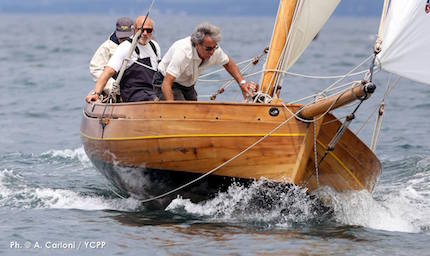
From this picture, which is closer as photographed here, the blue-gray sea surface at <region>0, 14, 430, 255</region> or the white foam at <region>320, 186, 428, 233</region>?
the blue-gray sea surface at <region>0, 14, 430, 255</region>

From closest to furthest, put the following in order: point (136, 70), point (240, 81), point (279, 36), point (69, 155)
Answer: point (279, 36) → point (240, 81) → point (136, 70) → point (69, 155)

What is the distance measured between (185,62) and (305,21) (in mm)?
1361

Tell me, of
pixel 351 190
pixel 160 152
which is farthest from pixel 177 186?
pixel 351 190

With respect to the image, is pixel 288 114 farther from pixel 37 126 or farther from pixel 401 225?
pixel 37 126

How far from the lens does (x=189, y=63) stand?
1060cm

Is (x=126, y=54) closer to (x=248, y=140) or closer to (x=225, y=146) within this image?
(x=225, y=146)

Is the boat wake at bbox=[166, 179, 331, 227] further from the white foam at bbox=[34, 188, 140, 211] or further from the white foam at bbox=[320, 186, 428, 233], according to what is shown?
the white foam at bbox=[34, 188, 140, 211]

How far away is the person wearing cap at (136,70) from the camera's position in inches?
450

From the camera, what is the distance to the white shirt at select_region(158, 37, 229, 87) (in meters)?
10.5

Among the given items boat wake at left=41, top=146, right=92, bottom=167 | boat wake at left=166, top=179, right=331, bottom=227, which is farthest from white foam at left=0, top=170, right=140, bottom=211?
boat wake at left=41, top=146, right=92, bottom=167

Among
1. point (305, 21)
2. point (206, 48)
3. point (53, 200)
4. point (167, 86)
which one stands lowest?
point (53, 200)

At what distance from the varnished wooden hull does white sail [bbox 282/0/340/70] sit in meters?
1.07

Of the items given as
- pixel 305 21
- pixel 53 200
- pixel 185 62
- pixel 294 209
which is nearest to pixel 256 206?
pixel 294 209

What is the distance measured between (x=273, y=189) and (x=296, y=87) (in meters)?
17.4
